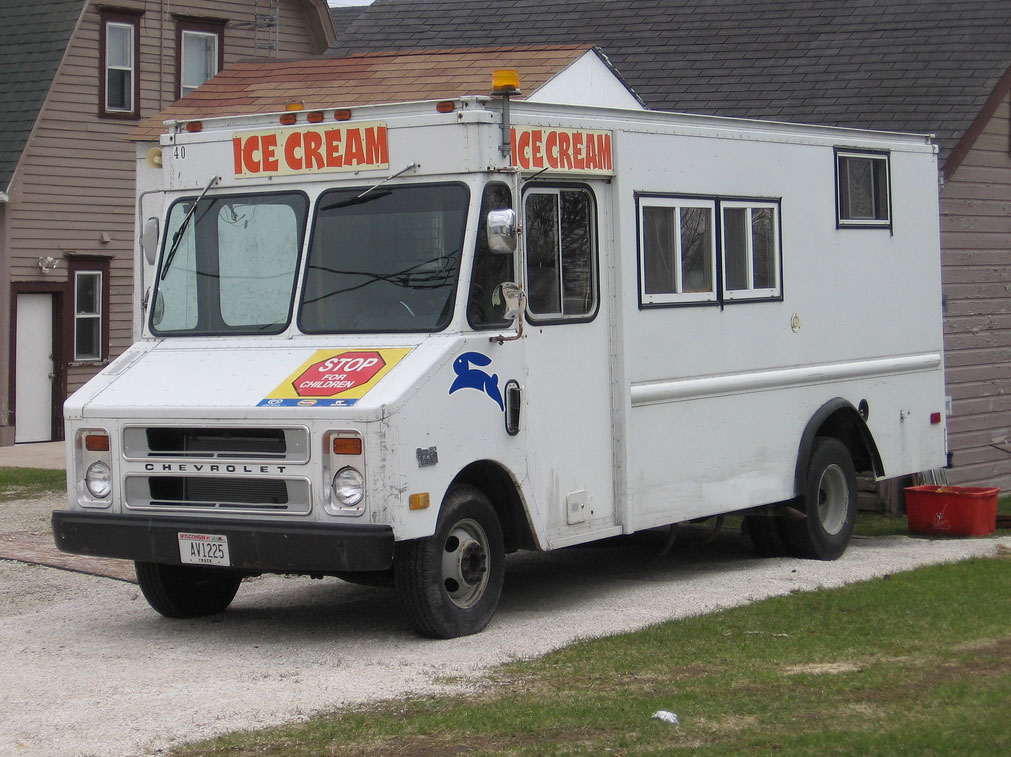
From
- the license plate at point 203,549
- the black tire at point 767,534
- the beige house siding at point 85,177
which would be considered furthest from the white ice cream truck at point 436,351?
the beige house siding at point 85,177

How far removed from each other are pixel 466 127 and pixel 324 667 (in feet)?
9.30

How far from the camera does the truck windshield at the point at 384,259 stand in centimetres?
844

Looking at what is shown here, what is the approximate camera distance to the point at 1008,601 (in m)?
9.17

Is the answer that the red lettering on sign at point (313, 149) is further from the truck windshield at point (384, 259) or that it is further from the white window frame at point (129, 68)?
the white window frame at point (129, 68)

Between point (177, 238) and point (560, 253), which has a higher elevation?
point (177, 238)

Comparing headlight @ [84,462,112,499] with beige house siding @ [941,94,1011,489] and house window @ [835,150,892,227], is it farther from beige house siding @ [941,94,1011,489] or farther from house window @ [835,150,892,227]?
beige house siding @ [941,94,1011,489]

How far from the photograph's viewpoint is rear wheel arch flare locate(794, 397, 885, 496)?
11.1 metres

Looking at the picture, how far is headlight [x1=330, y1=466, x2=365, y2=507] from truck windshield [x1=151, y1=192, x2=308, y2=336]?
121 centimetres

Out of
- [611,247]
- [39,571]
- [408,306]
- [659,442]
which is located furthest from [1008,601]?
[39,571]

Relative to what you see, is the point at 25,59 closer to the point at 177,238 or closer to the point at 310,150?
the point at 177,238

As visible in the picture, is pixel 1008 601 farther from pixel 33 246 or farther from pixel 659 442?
pixel 33 246

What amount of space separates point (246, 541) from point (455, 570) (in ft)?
3.60

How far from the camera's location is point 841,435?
11.8 m

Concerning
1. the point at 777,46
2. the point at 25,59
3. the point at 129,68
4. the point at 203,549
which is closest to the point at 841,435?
the point at 203,549
